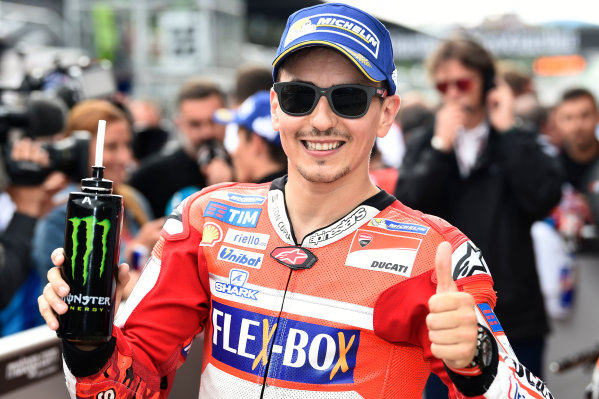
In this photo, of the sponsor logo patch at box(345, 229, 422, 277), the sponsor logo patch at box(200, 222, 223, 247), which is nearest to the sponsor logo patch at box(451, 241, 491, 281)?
the sponsor logo patch at box(345, 229, 422, 277)

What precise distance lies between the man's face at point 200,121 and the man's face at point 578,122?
9.91 feet

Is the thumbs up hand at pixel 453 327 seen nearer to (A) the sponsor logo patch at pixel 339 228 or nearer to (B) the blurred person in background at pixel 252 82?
(A) the sponsor logo patch at pixel 339 228

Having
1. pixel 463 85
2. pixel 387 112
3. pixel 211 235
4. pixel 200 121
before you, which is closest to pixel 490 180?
pixel 463 85

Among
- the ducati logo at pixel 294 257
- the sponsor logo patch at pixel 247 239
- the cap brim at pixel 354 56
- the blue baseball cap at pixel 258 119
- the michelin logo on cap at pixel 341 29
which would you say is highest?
the michelin logo on cap at pixel 341 29

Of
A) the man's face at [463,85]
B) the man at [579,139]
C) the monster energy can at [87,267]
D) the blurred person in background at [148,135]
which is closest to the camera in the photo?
the monster energy can at [87,267]

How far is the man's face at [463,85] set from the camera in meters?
3.54

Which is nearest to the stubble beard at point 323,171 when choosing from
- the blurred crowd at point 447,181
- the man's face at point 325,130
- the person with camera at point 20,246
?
the man's face at point 325,130

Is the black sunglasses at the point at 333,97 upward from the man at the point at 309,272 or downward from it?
upward

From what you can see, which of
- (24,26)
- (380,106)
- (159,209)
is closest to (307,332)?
(380,106)

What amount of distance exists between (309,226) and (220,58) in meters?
13.6

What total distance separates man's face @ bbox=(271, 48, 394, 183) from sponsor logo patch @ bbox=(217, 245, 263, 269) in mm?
259

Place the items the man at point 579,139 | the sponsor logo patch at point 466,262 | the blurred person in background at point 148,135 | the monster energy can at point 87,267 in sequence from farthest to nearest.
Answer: the blurred person in background at point 148,135
the man at point 579,139
the sponsor logo patch at point 466,262
the monster energy can at point 87,267

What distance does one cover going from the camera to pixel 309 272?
1.83m

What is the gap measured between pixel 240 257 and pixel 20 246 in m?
1.70
